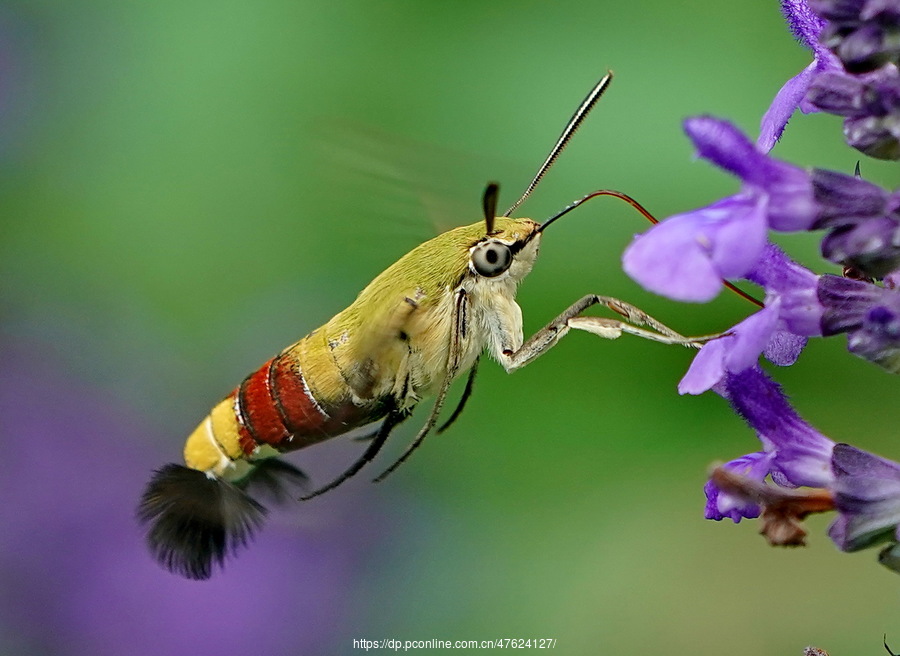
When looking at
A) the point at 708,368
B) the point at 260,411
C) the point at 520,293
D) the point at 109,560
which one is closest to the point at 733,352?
the point at 708,368

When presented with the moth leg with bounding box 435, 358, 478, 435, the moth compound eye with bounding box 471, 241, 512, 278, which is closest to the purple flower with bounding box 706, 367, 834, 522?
the moth compound eye with bounding box 471, 241, 512, 278

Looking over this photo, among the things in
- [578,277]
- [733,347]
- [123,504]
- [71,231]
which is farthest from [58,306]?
[733,347]

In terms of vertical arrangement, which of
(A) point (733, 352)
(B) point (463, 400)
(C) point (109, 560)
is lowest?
(C) point (109, 560)

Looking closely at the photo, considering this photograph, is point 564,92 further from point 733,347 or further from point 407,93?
point 733,347

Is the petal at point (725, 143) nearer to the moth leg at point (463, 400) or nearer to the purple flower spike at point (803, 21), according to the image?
the purple flower spike at point (803, 21)

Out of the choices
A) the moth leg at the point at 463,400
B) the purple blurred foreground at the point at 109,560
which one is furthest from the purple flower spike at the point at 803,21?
the purple blurred foreground at the point at 109,560

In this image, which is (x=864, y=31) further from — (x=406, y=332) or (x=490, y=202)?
(x=406, y=332)

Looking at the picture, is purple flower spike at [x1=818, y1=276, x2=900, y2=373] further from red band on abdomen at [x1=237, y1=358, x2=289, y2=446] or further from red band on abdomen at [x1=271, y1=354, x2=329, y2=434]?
red band on abdomen at [x1=237, y1=358, x2=289, y2=446]

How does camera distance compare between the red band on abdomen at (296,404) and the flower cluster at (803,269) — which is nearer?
the flower cluster at (803,269)
